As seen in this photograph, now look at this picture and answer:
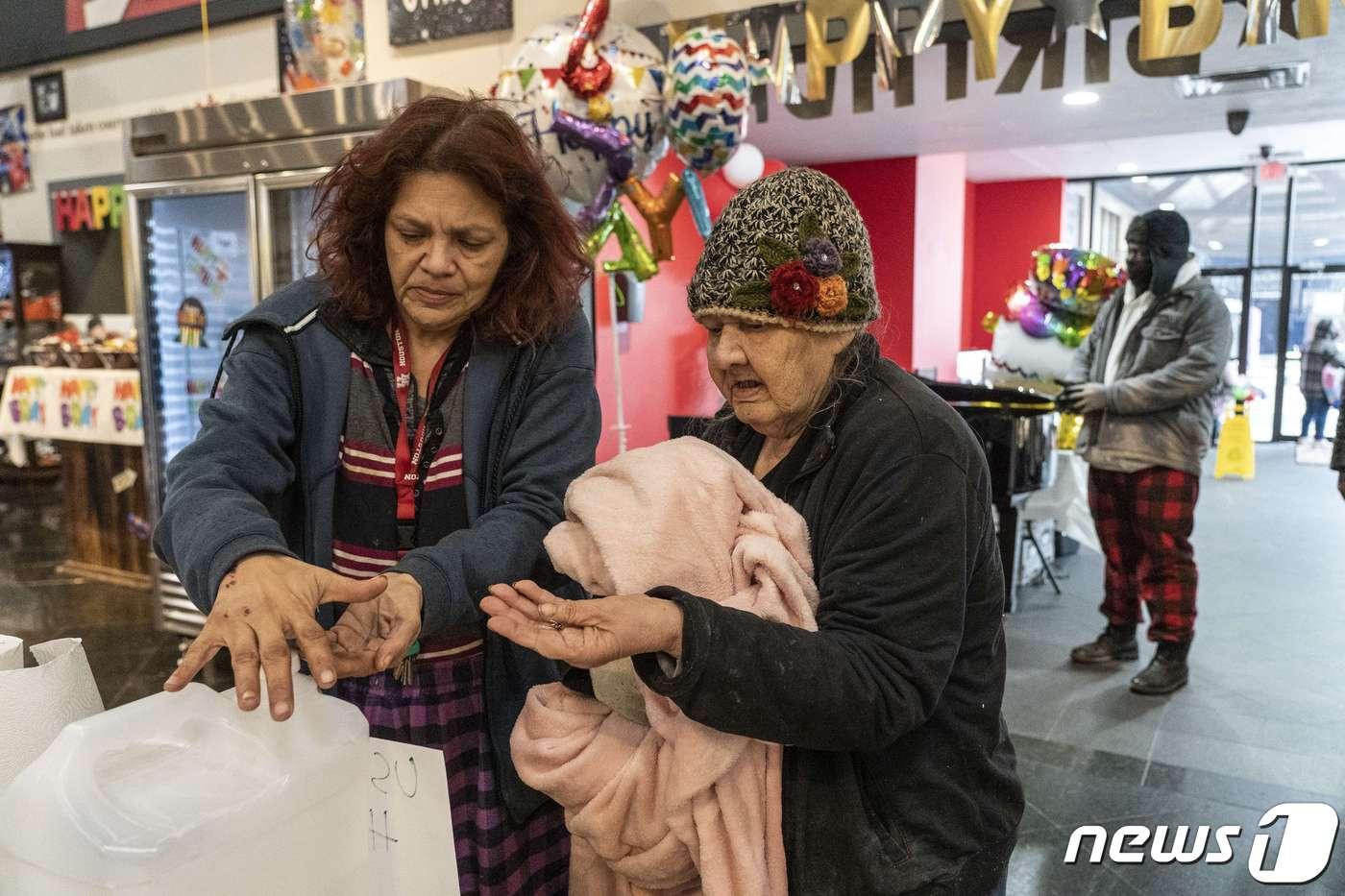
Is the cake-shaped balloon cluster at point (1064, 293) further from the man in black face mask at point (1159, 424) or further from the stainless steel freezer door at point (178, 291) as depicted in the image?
the stainless steel freezer door at point (178, 291)

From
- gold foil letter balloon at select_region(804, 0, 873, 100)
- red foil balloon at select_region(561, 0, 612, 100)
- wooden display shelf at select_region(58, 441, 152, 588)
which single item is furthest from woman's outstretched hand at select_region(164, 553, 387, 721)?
wooden display shelf at select_region(58, 441, 152, 588)

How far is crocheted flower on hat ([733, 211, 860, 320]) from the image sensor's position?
3.25 ft

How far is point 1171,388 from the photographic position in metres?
3.62

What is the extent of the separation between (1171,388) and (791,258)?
10.3 ft

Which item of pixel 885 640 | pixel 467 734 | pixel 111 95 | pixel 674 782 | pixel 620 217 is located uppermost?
pixel 111 95

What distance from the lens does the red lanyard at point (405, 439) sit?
1314mm

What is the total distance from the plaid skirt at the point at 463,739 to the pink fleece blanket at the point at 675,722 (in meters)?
0.31

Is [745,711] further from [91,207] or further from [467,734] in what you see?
[91,207]

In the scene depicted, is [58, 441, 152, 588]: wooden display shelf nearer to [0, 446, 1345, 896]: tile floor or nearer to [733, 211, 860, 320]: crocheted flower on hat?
[0, 446, 1345, 896]: tile floor

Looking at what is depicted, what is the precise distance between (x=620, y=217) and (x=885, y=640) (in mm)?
3078

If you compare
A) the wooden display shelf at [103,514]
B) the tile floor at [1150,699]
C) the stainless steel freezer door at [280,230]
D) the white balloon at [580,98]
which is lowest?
the tile floor at [1150,699]

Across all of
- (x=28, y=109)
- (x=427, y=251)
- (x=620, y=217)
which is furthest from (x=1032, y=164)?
(x=427, y=251)

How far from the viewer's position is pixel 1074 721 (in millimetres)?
3561

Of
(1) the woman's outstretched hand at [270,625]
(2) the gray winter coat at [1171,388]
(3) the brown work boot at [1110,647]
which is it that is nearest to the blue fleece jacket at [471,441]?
(1) the woman's outstretched hand at [270,625]
